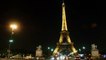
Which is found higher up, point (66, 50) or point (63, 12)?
point (63, 12)

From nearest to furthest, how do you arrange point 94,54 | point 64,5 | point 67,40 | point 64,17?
1. point 94,54
2. point 67,40
3. point 64,17
4. point 64,5

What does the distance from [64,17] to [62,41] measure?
35.3 ft

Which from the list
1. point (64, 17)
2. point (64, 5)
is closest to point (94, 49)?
point (64, 17)

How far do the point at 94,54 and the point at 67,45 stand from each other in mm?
47023

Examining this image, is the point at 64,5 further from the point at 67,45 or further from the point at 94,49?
the point at 94,49

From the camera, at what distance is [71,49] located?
310 ft

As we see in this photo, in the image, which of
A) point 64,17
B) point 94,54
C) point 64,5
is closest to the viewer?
point 94,54

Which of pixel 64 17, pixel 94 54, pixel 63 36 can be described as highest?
pixel 64 17

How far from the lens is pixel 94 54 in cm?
4925

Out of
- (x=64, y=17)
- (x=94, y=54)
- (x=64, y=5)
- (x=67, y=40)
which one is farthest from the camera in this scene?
(x=64, y=5)

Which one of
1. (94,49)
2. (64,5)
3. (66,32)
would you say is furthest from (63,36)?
(94,49)

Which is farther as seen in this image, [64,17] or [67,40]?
[64,17]

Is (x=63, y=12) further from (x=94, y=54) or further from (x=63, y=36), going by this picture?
(x=94, y=54)

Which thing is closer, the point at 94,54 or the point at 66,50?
the point at 94,54
